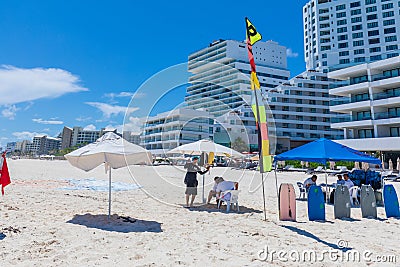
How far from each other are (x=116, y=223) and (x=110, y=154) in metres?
1.52

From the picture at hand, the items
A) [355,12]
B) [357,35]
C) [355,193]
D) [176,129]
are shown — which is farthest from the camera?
[355,12]

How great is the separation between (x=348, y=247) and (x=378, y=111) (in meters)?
36.5

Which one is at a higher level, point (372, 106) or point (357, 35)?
point (357, 35)

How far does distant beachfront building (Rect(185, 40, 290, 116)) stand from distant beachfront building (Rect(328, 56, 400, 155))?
129 feet

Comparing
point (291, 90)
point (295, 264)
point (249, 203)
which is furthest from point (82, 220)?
point (291, 90)

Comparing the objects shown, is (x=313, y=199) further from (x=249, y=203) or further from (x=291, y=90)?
(x=291, y=90)

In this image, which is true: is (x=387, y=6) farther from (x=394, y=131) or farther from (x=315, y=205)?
(x=315, y=205)

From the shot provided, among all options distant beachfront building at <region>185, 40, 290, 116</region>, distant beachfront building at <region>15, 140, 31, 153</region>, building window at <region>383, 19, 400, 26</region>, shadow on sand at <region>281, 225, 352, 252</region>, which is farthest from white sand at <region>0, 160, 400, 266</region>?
distant beachfront building at <region>15, 140, 31, 153</region>

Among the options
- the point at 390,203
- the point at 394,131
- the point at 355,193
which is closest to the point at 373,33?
the point at 394,131

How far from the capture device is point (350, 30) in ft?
251

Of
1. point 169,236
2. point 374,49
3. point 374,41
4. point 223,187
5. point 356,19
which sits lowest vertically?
point 169,236

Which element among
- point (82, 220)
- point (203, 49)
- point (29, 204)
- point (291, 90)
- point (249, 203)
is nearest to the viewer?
point (82, 220)

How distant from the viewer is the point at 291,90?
58.7 m

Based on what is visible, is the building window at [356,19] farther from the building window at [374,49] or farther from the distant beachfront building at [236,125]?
the distant beachfront building at [236,125]
